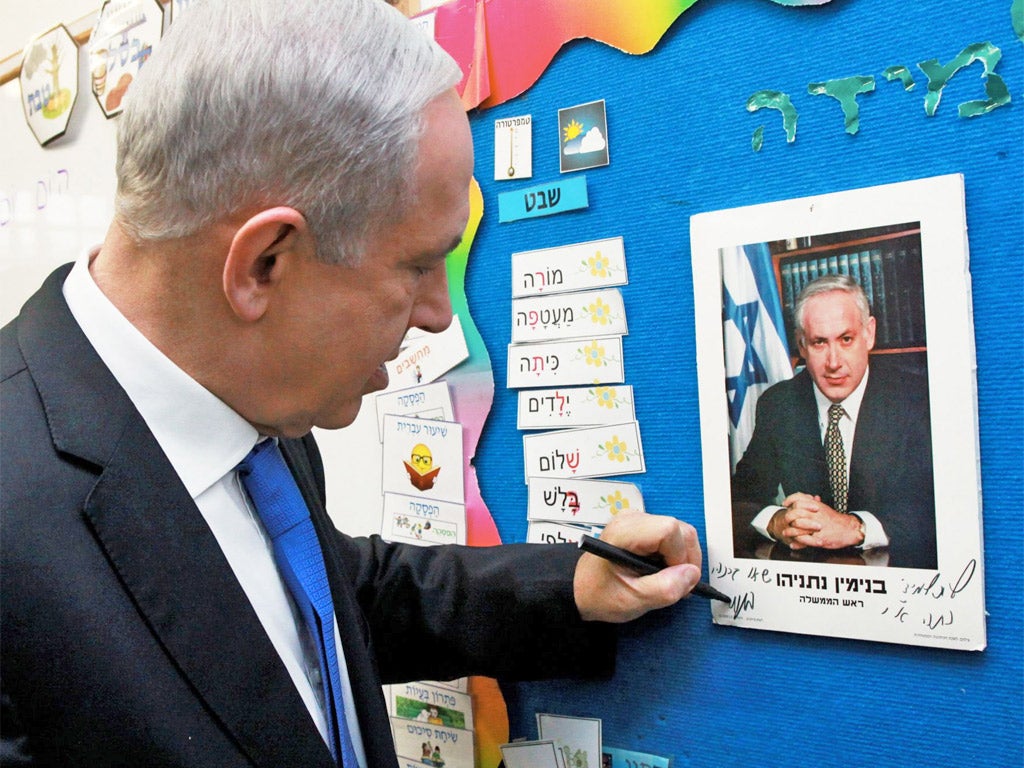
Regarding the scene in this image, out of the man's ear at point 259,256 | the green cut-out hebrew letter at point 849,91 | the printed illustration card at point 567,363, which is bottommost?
the printed illustration card at point 567,363

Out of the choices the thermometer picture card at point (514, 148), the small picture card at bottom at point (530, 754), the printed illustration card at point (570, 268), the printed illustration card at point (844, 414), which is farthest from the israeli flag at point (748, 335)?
the small picture card at bottom at point (530, 754)

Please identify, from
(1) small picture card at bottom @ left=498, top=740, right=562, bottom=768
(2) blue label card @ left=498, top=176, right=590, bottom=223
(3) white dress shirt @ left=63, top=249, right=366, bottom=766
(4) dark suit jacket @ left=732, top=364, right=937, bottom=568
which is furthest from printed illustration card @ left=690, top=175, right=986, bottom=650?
(3) white dress shirt @ left=63, top=249, right=366, bottom=766

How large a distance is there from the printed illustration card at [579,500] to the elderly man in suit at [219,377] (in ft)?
0.20

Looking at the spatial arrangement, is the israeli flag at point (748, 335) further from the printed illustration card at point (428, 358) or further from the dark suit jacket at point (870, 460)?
the printed illustration card at point (428, 358)

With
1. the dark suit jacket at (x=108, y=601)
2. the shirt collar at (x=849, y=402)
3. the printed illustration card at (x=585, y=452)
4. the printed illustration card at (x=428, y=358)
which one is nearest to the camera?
the dark suit jacket at (x=108, y=601)

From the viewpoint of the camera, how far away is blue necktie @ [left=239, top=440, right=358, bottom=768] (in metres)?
0.63

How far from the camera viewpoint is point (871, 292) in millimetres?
593

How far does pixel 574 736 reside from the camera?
0.75 m

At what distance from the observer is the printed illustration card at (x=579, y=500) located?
72cm

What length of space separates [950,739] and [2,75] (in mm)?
1680

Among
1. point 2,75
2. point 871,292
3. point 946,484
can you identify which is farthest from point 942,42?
point 2,75

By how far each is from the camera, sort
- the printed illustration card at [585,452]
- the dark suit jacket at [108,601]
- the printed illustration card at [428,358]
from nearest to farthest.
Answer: the dark suit jacket at [108,601], the printed illustration card at [585,452], the printed illustration card at [428,358]

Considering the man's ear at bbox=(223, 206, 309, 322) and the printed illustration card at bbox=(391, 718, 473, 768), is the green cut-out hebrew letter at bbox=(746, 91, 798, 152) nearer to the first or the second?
the man's ear at bbox=(223, 206, 309, 322)

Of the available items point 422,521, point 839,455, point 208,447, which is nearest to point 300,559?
point 208,447
